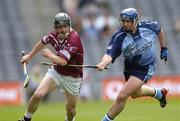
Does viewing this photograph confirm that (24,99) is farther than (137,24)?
Yes

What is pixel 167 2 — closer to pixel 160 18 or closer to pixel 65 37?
pixel 160 18

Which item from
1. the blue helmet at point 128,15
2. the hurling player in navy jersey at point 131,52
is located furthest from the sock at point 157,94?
the blue helmet at point 128,15

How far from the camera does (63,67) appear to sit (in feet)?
55.6

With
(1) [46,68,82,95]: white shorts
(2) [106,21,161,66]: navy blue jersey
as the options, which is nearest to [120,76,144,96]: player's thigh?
(2) [106,21,161,66]: navy blue jersey

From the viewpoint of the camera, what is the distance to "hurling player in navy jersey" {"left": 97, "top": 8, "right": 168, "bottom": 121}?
53.4 ft

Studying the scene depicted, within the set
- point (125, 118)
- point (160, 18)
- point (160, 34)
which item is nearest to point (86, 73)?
point (160, 18)

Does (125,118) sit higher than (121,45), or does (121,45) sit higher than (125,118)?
(121,45)

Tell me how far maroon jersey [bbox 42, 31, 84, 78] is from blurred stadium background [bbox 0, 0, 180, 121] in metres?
13.0

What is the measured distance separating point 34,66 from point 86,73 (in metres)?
1.97

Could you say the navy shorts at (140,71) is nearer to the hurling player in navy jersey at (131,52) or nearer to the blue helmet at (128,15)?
the hurling player in navy jersey at (131,52)

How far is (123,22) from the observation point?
1628cm

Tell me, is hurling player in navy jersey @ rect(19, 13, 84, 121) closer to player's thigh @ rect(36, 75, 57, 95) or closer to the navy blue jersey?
player's thigh @ rect(36, 75, 57, 95)

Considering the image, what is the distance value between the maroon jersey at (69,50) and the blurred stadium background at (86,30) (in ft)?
42.5

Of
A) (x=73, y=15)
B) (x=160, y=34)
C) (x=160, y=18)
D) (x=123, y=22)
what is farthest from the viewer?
(x=160, y=18)
